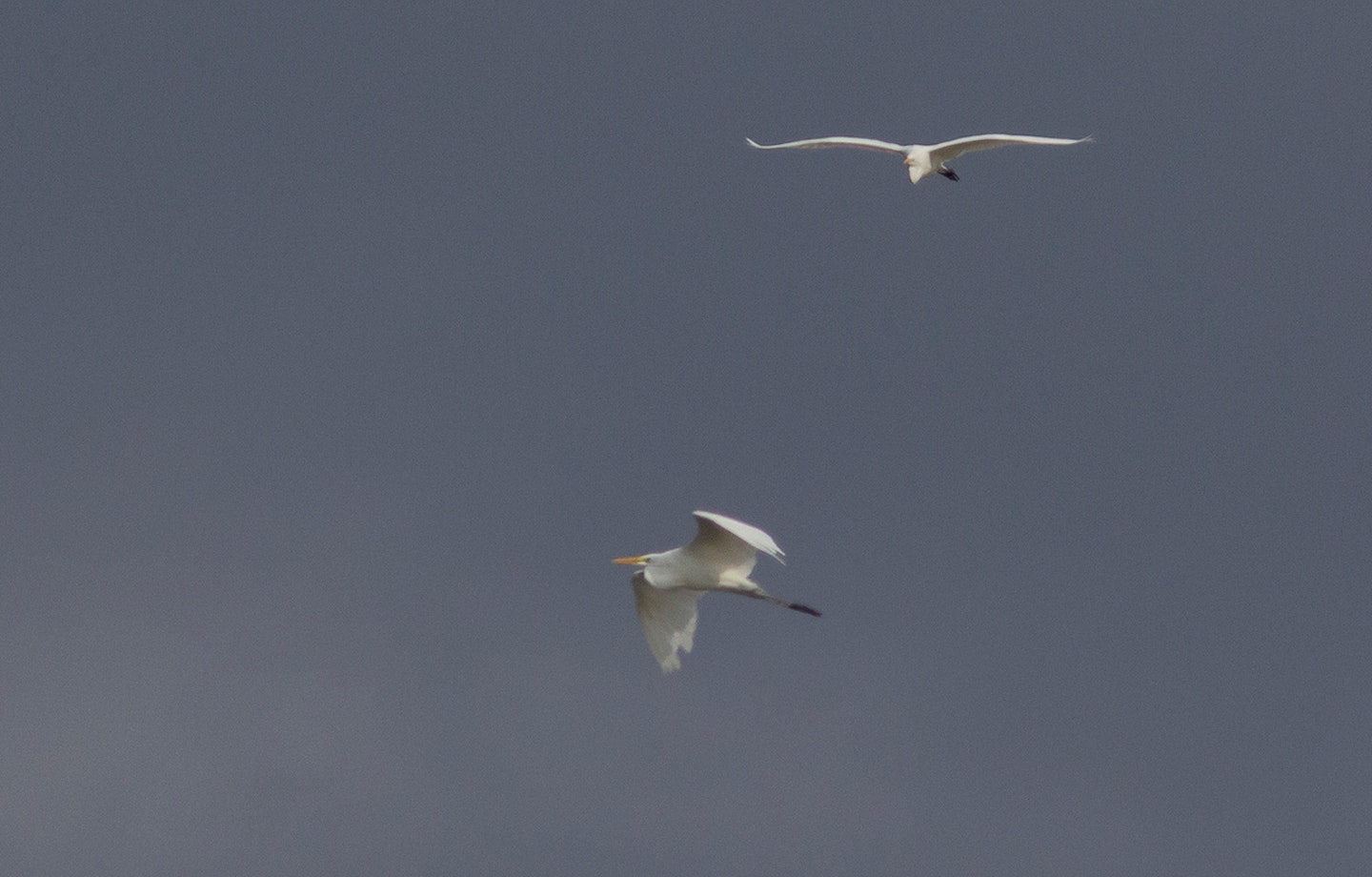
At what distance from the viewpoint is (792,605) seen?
82.1 ft

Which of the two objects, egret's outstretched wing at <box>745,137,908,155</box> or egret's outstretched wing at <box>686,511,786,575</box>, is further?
egret's outstretched wing at <box>745,137,908,155</box>

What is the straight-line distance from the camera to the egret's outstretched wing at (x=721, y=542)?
2255 cm

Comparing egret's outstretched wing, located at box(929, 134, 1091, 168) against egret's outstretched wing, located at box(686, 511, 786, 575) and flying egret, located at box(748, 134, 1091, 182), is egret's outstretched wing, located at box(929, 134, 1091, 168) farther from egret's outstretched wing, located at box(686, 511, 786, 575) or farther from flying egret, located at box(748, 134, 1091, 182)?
egret's outstretched wing, located at box(686, 511, 786, 575)

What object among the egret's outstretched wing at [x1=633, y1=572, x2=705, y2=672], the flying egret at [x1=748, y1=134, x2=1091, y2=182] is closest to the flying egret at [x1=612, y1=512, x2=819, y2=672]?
the egret's outstretched wing at [x1=633, y1=572, x2=705, y2=672]

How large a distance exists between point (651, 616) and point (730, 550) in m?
2.04

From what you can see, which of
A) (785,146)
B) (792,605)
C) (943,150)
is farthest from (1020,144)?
(792,605)

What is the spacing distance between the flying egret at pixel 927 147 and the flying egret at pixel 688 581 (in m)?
6.54

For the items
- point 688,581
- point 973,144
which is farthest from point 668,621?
point 973,144

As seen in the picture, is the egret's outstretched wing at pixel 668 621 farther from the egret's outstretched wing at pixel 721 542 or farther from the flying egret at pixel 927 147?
the flying egret at pixel 927 147

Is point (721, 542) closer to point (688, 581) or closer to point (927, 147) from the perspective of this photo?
point (688, 581)

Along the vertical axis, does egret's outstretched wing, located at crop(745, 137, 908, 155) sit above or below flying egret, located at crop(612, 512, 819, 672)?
above

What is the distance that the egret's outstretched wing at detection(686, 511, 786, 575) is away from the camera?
22.5 m

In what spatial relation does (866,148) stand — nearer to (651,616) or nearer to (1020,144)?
(1020,144)

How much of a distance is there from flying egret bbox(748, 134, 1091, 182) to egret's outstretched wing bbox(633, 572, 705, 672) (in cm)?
655
